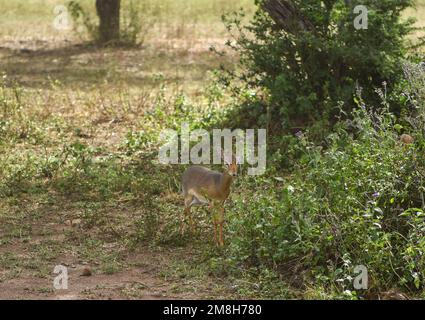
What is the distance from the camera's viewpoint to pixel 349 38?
31.0 feet

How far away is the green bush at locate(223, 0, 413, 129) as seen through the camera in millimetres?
9414

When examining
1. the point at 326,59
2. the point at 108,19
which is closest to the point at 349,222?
the point at 326,59

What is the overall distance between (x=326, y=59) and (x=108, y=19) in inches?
263

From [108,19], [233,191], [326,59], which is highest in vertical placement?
[326,59]

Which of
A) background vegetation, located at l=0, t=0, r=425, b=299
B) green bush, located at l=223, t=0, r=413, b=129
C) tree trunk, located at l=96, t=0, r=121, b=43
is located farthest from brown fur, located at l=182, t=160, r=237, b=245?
tree trunk, located at l=96, t=0, r=121, b=43

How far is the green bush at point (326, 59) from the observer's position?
30.9 feet

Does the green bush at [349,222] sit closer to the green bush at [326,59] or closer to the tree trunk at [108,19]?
the green bush at [326,59]

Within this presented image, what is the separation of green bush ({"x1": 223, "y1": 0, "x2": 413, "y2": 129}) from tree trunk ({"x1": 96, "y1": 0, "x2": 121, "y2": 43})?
5.89m

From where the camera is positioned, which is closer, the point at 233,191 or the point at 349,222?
the point at 349,222

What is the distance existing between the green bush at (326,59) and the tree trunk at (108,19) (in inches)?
232

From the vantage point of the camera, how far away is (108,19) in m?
15.6

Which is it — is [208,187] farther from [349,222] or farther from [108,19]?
[108,19]

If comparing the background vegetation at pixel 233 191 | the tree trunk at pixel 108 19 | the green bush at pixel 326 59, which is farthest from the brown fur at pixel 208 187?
the tree trunk at pixel 108 19
